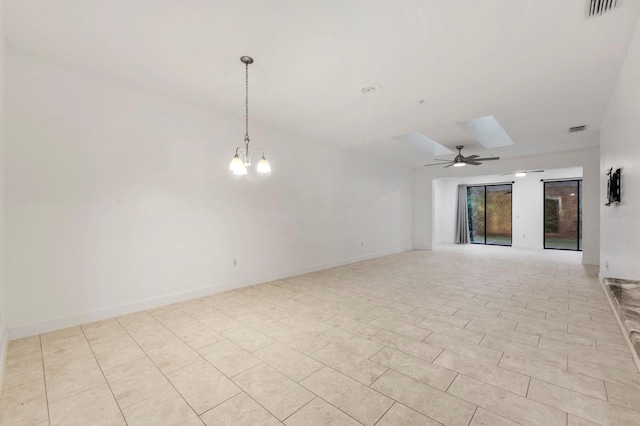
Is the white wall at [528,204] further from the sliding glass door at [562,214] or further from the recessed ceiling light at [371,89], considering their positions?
the recessed ceiling light at [371,89]

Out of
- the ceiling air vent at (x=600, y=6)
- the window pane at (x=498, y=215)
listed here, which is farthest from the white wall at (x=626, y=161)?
the window pane at (x=498, y=215)

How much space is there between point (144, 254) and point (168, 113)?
1975mm

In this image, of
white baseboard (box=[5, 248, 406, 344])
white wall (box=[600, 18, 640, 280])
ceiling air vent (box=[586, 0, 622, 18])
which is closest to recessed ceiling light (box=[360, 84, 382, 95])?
ceiling air vent (box=[586, 0, 622, 18])

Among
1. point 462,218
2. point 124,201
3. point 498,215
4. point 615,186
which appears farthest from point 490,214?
point 124,201

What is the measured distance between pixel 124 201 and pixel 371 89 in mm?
3491

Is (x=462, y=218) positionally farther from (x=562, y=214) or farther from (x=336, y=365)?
(x=336, y=365)

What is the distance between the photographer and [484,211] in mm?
11469

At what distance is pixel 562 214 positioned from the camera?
9875 millimetres

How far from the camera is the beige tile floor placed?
1755mm

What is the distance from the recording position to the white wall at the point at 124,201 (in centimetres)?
290

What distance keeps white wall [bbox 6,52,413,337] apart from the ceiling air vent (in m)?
3.56

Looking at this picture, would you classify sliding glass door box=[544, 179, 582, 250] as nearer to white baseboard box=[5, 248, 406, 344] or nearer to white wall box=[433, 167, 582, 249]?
white wall box=[433, 167, 582, 249]

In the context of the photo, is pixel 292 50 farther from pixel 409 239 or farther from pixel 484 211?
pixel 484 211

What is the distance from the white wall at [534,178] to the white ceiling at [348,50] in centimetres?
324
